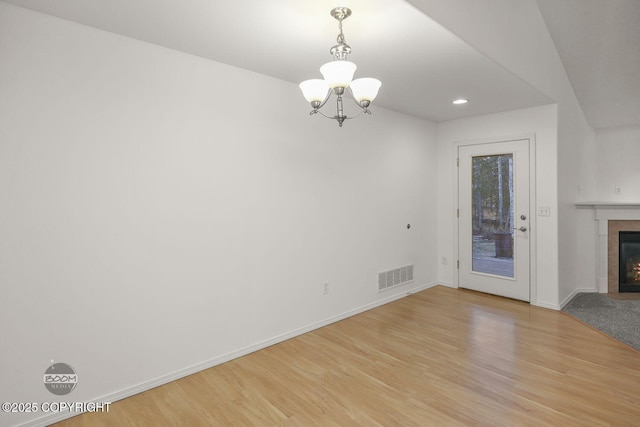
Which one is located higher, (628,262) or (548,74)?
(548,74)

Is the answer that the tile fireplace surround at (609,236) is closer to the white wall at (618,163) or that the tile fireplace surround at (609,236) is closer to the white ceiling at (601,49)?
the white wall at (618,163)

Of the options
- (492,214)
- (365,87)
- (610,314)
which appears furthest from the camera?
(492,214)

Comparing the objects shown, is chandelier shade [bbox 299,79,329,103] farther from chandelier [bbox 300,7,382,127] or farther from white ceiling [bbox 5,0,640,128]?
white ceiling [bbox 5,0,640,128]

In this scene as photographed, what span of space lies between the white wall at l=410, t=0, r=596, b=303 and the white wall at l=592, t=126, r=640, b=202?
0.14 metres

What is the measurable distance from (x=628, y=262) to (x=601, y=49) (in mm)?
2981

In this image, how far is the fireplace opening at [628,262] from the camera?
482 centimetres

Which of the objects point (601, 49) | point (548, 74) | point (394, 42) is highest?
point (601, 49)

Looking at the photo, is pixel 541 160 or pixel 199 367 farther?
pixel 541 160

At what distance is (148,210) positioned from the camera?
2.47 metres

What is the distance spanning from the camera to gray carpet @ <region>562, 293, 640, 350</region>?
3352mm

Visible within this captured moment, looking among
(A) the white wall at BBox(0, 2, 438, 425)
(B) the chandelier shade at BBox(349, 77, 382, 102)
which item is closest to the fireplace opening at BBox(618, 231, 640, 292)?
(A) the white wall at BBox(0, 2, 438, 425)

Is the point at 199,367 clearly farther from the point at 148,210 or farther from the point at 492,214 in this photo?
the point at 492,214

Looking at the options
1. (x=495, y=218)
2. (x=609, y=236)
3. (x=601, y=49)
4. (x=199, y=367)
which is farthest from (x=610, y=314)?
(x=199, y=367)

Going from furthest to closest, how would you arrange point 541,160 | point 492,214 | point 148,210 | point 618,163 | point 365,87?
point 618,163
point 492,214
point 541,160
point 148,210
point 365,87
